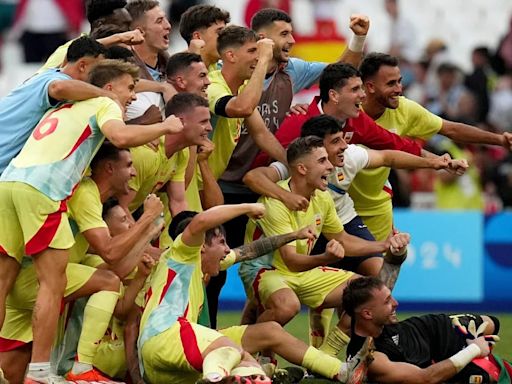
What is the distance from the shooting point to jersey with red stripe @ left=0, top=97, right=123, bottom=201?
949 cm

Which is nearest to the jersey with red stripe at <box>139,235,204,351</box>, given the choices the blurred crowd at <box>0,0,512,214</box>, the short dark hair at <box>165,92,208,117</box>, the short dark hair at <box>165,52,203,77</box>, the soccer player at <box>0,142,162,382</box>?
the soccer player at <box>0,142,162,382</box>

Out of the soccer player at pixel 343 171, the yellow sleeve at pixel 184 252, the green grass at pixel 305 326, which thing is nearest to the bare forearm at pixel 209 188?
the soccer player at pixel 343 171

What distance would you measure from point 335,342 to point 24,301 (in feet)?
7.33

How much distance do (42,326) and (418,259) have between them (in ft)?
24.0

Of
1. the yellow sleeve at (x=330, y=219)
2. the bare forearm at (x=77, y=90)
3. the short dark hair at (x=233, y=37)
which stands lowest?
the yellow sleeve at (x=330, y=219)

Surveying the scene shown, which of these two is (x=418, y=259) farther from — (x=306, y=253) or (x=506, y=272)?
(x=306, y=253)

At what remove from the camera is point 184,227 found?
10.0 meters

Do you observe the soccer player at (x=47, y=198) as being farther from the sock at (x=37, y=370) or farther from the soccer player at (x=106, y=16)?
the soccer player at (x=106, y=16)

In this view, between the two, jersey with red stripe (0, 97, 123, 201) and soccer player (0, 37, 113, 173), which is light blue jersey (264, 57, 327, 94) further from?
jersey with red stripe (0, 97, 123, 201)

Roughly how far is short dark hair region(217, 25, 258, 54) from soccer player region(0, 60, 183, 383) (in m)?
1.78

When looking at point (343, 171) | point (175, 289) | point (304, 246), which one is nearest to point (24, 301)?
point (175, 289)

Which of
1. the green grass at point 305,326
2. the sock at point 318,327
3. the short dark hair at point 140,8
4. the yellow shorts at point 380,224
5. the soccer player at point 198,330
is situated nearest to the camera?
the soccer player at point 198,330

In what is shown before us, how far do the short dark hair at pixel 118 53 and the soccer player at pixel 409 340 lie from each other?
6.91 ft

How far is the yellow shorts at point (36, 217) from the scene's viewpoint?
9.46 m
